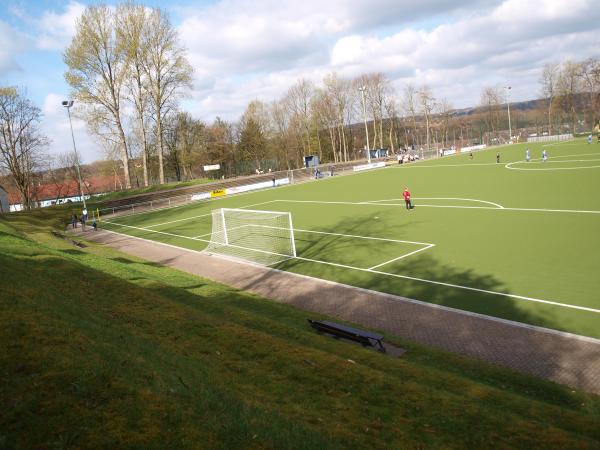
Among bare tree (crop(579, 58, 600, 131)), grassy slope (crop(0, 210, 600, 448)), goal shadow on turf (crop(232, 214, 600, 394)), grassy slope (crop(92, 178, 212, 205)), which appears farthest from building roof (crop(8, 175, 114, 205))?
bare tree (crop(579, 58, 600, 131))

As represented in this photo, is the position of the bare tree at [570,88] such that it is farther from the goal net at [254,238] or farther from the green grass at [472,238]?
the goal net at [254,238]

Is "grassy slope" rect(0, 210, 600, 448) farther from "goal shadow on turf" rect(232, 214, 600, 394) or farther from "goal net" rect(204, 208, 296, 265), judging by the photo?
"goal net" rect(204, 208, 296, 265)

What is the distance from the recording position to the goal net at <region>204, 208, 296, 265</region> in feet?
74.8

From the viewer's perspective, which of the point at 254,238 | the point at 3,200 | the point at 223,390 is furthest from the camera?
the point at 3,200

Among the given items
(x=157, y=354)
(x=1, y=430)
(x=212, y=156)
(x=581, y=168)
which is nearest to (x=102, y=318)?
(x=157, y=354)

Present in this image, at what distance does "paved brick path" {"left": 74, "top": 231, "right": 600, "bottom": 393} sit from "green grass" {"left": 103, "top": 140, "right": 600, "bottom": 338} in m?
0.81

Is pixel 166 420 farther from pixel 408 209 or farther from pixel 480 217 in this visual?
pixel 408 209

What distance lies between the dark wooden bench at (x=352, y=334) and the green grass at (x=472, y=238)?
15.1 feet

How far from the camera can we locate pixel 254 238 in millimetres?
26391

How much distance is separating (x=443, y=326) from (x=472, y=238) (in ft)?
33.8

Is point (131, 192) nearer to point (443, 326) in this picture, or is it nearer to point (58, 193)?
point (58, 193)

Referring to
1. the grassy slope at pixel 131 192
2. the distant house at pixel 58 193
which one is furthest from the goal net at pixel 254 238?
the distant house at pixel 58 193

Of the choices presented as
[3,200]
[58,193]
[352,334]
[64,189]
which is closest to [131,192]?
[3,200]

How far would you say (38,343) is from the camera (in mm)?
6066
